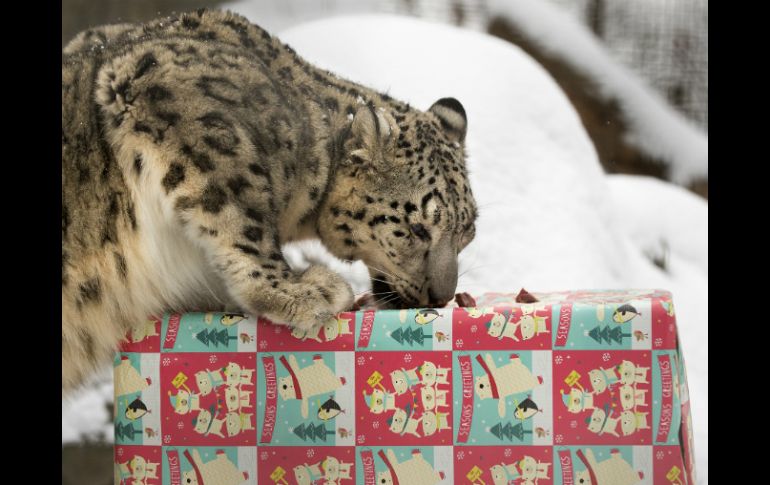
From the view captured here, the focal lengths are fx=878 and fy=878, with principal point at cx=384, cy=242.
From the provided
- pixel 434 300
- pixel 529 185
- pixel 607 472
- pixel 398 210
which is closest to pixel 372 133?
pixel 398 210

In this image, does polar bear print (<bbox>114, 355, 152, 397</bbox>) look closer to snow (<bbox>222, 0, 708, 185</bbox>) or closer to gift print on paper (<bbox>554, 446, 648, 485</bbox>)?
gift print on paper (<bbox>554, 446, 648, 485</bbox>)

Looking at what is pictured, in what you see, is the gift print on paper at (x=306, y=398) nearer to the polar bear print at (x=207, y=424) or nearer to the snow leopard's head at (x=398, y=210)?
the polar bear print at (x=207, y=424)

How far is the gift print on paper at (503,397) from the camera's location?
1930 millimetres

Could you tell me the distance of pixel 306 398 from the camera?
1.98 meters

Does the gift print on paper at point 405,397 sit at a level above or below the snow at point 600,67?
below

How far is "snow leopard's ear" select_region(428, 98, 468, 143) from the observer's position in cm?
263

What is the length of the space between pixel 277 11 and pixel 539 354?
1746 mm

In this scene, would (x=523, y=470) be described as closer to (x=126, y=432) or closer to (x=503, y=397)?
(x=503, y=397)

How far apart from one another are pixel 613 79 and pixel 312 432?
243 cm

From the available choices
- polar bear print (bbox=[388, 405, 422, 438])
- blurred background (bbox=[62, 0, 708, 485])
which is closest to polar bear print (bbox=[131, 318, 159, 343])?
polar bear print (bbox=[388, 405, 422, 438])

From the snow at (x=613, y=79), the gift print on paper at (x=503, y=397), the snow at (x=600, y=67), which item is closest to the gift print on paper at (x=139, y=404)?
the gift print on paper at (x=503, y=397)

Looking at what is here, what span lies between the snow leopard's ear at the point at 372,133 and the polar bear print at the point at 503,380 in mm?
697
